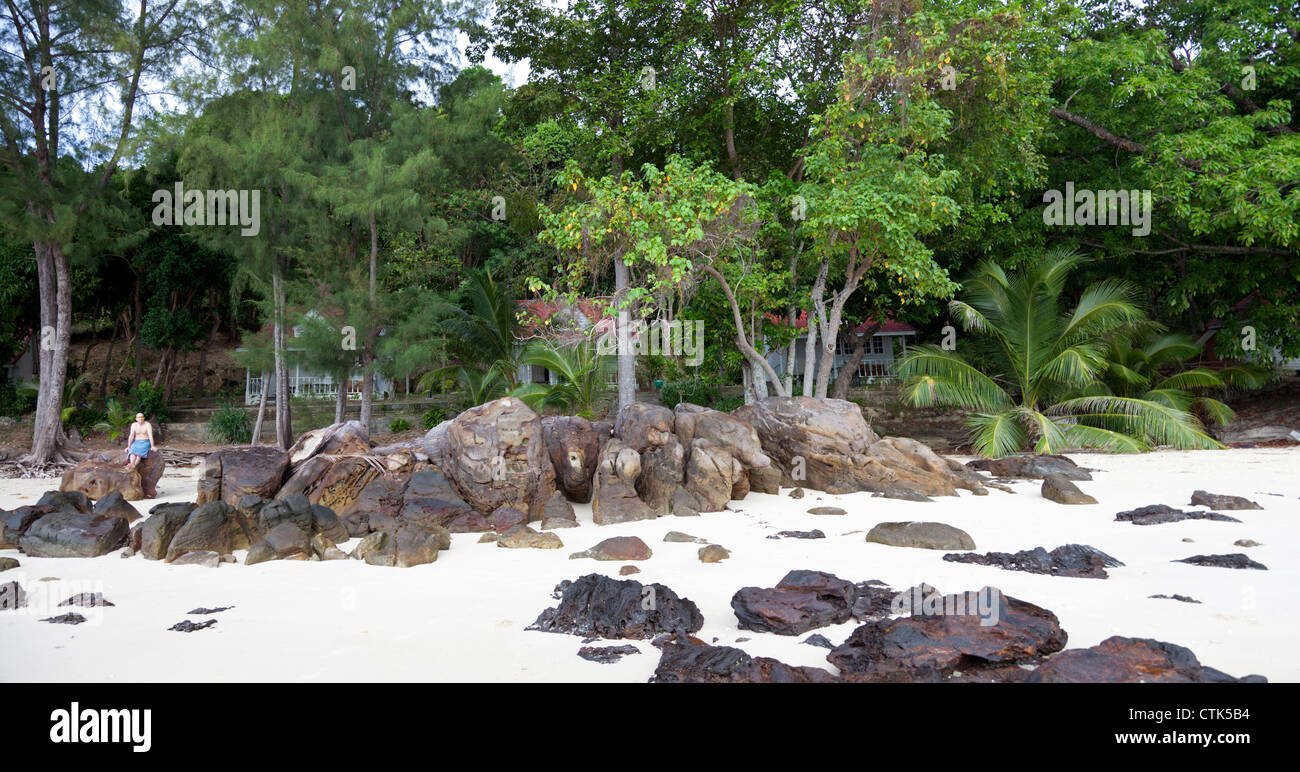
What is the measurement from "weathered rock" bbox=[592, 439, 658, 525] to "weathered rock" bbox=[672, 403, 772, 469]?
113 cm

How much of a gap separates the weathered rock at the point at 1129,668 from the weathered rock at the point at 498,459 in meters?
6.61

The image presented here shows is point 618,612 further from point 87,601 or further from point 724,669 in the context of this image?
point 87,601

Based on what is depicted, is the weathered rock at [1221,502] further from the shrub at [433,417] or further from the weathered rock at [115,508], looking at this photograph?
the shrub at [433,417]

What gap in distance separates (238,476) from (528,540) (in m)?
4.47

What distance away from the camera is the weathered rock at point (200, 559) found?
6711mm

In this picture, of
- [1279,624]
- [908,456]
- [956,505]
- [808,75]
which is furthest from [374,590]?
[808,75]

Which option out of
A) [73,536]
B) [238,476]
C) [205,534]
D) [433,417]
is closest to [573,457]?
[238,476]

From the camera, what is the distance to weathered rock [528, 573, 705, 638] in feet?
14.8

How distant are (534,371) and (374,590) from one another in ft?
66.8

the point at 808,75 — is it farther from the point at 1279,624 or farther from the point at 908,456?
the point at 1279,624

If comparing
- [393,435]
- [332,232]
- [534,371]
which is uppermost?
[332,232]

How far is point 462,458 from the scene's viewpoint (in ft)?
30.6
